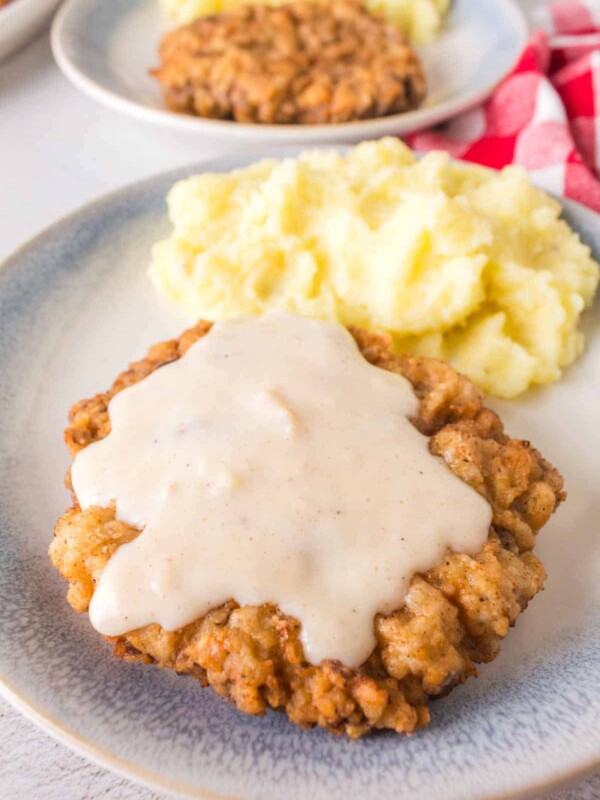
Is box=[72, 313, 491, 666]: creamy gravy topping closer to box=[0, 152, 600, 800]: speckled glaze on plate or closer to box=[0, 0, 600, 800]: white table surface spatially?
box=[0, 152, 600, 800]: speckled glaze on plate

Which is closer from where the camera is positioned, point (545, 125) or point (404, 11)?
point (545, 125)

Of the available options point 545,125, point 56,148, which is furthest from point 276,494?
point 56,148

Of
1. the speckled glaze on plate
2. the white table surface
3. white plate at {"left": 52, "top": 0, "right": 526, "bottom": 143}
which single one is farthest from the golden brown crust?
the speckled glaze on plate

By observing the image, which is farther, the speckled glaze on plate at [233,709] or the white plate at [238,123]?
the white plate at [238,123]

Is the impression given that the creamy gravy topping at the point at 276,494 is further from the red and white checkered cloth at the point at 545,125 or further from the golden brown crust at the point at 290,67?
the golden brown crust at the point at 290,67

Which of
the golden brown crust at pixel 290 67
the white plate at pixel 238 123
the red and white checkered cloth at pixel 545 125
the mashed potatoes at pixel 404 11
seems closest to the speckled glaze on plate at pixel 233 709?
the red and white checkered cloth at pixel 545 125

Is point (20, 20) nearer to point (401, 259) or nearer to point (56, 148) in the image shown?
point (56, 148)
